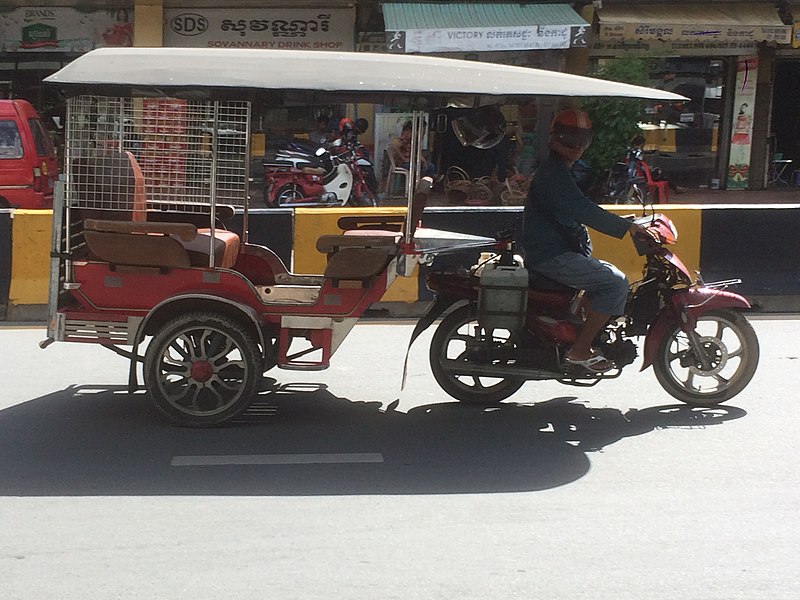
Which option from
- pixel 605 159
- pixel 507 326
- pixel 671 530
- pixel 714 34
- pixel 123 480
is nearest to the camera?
pixel 671 530

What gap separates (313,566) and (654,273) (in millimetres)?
2989

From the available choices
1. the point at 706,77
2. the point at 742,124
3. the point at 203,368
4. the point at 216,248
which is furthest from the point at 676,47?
the point at 203,368

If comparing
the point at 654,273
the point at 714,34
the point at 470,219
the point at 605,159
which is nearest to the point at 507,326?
the point at 654,273

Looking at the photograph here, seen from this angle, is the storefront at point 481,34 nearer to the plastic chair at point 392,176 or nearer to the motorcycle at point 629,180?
the plastic chair at point 392,176

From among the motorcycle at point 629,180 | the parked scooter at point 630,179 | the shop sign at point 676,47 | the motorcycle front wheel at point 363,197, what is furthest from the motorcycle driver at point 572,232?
the shop sign at point 676,47

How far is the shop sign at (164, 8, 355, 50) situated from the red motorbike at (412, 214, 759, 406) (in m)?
13.6

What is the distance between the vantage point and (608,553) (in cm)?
418

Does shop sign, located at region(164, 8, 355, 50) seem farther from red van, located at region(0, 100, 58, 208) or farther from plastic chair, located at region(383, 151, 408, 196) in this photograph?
red van, located at region(0, 100, 58, 208)

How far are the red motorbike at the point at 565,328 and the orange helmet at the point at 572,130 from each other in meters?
0.63

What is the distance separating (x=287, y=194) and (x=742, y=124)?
9.09 metres

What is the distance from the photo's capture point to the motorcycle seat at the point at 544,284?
603 centimetres

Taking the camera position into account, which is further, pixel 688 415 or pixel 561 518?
pixel 688 415

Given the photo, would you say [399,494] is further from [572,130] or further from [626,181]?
[626,181]

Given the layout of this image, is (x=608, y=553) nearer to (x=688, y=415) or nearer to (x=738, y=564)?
(x=738, y=564)
